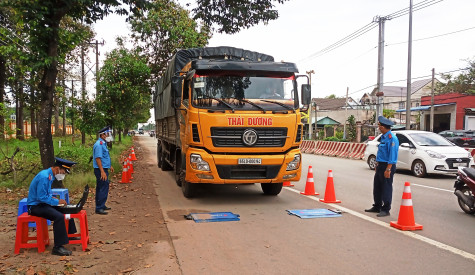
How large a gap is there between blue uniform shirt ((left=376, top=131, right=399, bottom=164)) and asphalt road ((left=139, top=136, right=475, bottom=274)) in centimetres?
106

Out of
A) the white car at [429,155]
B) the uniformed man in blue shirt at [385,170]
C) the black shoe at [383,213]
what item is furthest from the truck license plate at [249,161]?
the white car at [429,155]

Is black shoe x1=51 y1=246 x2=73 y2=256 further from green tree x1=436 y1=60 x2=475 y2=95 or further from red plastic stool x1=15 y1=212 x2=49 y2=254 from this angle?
green tree x1=436 y1=60 x2=475 y2=95

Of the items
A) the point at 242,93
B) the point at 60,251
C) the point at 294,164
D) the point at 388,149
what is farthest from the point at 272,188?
the point at 60,251

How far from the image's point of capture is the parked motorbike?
23.0 ft

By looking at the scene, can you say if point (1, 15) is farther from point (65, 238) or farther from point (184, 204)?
point (65, 238)

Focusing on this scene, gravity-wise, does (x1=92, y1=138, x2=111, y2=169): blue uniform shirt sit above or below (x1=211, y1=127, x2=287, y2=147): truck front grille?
below

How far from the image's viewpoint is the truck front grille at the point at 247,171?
25.6 feet

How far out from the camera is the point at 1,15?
20031 millimetres

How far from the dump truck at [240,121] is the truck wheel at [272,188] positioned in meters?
0.88

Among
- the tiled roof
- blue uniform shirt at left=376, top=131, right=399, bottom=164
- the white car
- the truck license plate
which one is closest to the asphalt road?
the truck license plate

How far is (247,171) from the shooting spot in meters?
7.94

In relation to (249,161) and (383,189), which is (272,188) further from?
(383,189)

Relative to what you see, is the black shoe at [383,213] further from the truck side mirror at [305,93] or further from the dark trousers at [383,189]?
the truck side mirror at [305,93]

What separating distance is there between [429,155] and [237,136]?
7.64 meters
